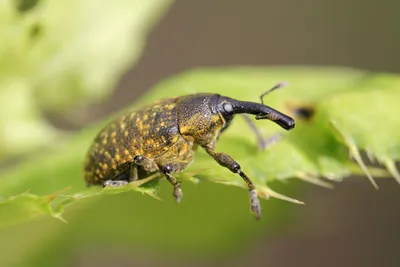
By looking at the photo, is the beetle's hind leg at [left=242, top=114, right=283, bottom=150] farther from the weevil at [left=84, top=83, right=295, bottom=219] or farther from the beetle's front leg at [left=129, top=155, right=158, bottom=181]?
the beetle's front leg at [left=129, top=155, right=158, bottom=181]

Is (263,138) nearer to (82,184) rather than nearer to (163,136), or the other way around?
(163,136)

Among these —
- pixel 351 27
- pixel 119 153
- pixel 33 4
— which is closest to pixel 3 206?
pixel 119 153

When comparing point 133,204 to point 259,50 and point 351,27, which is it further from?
point 351,27

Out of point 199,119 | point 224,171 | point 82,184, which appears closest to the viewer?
point 224,171

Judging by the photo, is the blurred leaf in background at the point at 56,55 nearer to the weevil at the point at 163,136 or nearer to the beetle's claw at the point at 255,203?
the weevil at the point at 163,136

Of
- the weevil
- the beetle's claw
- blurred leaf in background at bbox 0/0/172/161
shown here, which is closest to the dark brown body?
the weevil

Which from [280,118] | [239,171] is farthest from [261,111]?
[239,171]
